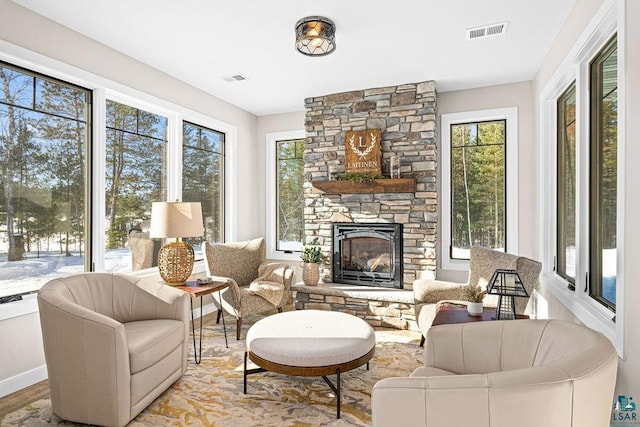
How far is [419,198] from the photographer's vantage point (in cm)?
438

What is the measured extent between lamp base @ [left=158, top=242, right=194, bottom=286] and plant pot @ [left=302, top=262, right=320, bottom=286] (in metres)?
1.52

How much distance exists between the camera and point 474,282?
3469 mm

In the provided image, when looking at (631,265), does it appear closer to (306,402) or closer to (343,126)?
(306,402)

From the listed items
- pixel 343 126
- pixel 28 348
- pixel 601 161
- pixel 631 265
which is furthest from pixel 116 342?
pixel 343 126

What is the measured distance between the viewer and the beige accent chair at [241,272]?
152 inches

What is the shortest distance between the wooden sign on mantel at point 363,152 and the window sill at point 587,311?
2.11m

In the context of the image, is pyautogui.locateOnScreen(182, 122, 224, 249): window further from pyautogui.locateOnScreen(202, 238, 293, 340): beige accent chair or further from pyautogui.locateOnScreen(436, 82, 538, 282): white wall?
pyautogui.locateOnScreen(436, 82, 538, 282): white wall

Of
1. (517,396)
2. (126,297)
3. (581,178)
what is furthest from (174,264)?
(581,178)

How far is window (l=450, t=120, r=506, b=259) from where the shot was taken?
4402mm

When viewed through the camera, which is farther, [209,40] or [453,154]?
[453,154]

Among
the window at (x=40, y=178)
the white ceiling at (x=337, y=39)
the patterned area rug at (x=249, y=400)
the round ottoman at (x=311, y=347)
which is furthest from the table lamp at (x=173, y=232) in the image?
the white ceiling at (x=337, y=39)

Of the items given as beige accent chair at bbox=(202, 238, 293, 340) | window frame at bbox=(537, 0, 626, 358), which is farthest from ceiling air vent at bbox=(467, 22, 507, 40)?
beige accent chair at bbox=(202, 238, 293, 340)

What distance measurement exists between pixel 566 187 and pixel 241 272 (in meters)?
3.30

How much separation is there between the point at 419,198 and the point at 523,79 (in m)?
1.67
